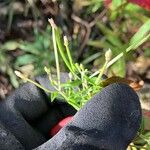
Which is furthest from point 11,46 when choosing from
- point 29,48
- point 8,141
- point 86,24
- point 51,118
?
point 8,141

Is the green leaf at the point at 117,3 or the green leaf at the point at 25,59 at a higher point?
the green leaf at the point at 117,3

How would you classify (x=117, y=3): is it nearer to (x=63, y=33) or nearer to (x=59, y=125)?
Result: (x=59, y=125)

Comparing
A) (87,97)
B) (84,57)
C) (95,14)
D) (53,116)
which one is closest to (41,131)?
(53,116)

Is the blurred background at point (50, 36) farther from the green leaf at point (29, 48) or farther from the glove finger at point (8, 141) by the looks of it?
the glove finger at point (8, 141)

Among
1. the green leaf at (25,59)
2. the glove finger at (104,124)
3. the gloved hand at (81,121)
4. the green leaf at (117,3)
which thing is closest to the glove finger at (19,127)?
the gloved hand at (81,121)

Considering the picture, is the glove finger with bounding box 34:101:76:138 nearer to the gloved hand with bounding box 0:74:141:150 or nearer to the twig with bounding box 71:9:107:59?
the gloved hand with bounding box 0:74:141:150

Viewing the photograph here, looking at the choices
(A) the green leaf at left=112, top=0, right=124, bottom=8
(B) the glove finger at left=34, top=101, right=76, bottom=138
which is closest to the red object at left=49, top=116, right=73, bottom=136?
(B) the glove finger at left=34, top=101, right=76, bottom=138

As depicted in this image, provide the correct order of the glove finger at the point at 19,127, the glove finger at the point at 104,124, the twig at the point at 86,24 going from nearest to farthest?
1. the glove finger at the point at 104,124
2. the glove finger at the point at 19,127
3. the twig at the point at 86,24
